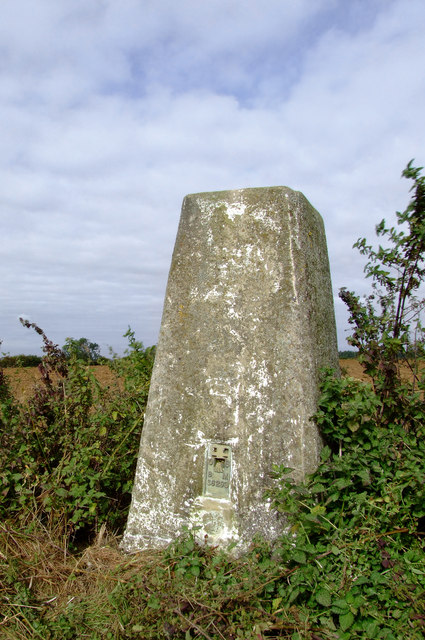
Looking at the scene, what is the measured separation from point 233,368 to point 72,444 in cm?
144

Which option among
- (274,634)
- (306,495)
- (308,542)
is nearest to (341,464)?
(306,495)

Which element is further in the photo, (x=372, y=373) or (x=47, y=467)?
(x=47, y=467)

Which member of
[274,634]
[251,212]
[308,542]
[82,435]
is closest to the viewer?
[274,634]

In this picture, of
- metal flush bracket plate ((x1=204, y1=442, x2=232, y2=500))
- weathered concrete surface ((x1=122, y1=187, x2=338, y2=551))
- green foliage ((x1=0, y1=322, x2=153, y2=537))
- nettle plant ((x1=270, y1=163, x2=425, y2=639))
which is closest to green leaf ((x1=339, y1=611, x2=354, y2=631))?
nettle plant ((x1=270, y1=163, x2=425, y2=639))

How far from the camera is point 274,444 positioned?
8.66 feet

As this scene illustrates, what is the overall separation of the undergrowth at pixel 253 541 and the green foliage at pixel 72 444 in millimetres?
14

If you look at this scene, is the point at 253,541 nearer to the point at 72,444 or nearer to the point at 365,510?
the point at 365,510

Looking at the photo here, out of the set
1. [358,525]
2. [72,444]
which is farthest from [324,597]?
[72,444]

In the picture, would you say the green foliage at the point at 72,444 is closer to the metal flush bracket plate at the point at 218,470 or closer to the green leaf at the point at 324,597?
the metal flush bracket plate at the point at 218,470

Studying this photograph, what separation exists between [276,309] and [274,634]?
167cm

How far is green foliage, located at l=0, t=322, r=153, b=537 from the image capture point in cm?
307

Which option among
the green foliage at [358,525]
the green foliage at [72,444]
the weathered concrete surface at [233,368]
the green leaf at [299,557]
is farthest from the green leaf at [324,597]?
the green foliage at [72,444]

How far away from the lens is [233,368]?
2.80 metres

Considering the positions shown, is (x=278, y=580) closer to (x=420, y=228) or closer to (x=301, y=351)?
(x=301, y=351)
